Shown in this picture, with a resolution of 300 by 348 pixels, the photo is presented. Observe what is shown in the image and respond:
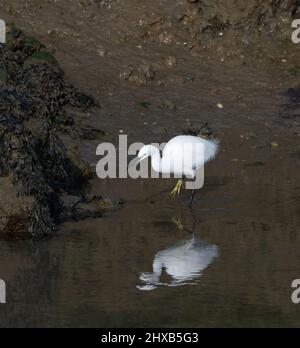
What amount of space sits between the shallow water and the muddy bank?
0.25 meters

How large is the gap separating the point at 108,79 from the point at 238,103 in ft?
6.17

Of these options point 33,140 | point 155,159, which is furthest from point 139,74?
point 33,140

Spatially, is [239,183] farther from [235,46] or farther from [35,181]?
[235,46]

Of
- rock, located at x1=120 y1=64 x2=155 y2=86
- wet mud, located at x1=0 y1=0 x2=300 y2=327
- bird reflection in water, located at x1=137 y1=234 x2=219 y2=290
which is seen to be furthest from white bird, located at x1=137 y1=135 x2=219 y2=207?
rock, located at x1=120 y1=64 x2=155 y2=86

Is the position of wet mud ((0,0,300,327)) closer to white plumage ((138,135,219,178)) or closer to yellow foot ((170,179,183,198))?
yellow foot ((170,179,183,198))

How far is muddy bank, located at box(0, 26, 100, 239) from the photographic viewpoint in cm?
1012

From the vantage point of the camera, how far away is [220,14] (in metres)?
16.7

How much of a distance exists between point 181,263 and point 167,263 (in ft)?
0.44

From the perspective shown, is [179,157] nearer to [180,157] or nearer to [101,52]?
[180,157]

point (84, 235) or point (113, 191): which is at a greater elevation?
point (113, 191)

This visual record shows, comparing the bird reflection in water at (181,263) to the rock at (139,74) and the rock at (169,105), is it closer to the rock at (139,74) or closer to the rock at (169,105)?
the rock at (169,105)

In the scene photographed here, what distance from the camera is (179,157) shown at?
11867 mm
